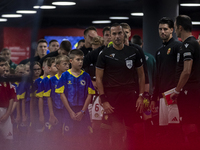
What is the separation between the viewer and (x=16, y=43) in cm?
272

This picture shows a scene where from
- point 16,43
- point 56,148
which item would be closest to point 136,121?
point 56,148

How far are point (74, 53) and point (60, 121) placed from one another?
0.93m

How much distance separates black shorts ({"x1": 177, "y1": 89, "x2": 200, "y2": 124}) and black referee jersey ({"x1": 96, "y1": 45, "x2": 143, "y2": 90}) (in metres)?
0.60

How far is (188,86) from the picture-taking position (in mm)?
4414

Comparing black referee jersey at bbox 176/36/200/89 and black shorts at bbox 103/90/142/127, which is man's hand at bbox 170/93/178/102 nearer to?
black referee jersey at bbox 176/36/200/89

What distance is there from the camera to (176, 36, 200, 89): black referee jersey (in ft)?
14.0

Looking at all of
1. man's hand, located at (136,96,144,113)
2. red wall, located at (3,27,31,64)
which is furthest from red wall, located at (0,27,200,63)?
man's hand, located at (136,96,144,113)

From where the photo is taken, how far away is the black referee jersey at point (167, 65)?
15.2ft

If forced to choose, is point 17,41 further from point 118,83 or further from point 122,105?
point 122,105

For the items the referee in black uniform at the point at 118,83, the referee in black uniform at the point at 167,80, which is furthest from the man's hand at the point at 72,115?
the referee in black uniform at the point at 167,80

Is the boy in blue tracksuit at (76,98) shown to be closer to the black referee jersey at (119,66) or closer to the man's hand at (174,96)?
the black referee jersey at (119,66)

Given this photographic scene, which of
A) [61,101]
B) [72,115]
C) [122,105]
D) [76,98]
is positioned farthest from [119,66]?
[61,101]

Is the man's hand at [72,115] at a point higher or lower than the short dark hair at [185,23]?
lower

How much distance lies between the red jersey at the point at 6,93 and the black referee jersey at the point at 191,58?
80.7 inches
